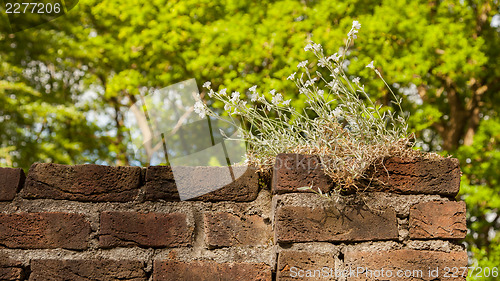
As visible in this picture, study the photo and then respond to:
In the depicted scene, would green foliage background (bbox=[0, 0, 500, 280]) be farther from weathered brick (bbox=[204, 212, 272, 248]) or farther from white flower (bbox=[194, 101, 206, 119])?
weathered brick (bbox=[204, 212, 272, 248])

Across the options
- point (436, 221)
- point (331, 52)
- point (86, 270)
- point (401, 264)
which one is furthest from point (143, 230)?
point (331, 52)

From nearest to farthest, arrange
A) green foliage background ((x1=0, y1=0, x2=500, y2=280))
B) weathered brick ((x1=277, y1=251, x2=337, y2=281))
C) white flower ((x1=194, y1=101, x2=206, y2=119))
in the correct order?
weathered brick ((x1=277, y1=251, x2=337, y2=281)) < white flower ((x1=194, y1=101, x2=206, y2=119)) < green foliage background ((x1=0, y1=0, x2=500, y2=280))

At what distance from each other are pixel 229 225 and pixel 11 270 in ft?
1.92

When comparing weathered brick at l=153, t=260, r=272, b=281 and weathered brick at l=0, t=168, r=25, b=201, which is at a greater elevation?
weathered brick at l=0, t=168, r=25, b=201

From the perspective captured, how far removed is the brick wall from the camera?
3.84 feet

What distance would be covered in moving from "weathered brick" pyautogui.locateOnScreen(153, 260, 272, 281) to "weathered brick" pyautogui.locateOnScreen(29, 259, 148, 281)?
0.06 metres

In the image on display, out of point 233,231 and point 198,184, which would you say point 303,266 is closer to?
point 233,231

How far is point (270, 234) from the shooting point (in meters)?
1.22

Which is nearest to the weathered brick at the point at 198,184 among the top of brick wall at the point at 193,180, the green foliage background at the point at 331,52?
the top of brick wall at the point at 193,180

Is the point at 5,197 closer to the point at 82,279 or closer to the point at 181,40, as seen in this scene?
the point at 82,279

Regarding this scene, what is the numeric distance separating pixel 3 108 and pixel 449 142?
27.5 ft

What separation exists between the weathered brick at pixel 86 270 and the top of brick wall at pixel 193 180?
17cm

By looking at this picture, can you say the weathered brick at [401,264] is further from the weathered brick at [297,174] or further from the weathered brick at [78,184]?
the weathered brick at [78,184]

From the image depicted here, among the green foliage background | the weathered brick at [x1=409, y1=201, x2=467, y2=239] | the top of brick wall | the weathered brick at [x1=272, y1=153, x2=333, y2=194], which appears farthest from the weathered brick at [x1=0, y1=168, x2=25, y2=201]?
the green foliage background
